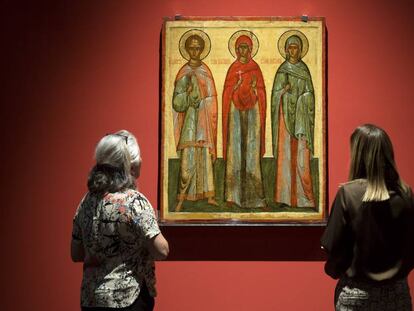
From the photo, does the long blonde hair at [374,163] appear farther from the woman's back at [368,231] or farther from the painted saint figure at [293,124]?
the painted saint figure at [293,124]

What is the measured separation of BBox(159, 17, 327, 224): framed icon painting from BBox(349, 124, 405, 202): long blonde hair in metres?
1.14

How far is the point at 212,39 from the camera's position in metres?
4.27

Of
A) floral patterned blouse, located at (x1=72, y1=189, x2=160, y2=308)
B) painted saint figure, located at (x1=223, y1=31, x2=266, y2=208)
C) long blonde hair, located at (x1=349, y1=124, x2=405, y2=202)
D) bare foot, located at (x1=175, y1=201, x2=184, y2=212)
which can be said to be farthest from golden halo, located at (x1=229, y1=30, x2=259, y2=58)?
floral patterned blouse, located at (x1=72, y1=189, x2=160, y2=308)

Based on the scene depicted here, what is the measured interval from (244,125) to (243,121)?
0.03 meters

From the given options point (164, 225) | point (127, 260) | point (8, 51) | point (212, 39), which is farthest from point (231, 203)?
point (8, 51)

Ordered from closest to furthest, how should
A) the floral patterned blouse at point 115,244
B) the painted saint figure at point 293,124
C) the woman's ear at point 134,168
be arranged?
the floral patterned blouse at point 115,244
the woman's ear at point 134,168
the painted saint figure at point 293,124

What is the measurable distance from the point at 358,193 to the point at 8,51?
2.66m

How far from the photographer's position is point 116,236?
2.94 metres

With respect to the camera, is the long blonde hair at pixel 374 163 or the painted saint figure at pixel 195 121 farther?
the painted saint figure at pixel 195 121

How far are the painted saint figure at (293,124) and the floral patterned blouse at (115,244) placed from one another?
147cm

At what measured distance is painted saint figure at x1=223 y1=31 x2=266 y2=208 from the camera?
4211 millimetres

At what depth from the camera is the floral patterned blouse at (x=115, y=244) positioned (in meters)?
2.92

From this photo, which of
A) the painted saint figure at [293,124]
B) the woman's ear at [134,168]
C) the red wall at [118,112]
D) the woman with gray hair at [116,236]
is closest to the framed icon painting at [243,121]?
the painted saint figure at [293,124]

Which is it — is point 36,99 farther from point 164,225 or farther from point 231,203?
point 231,203
